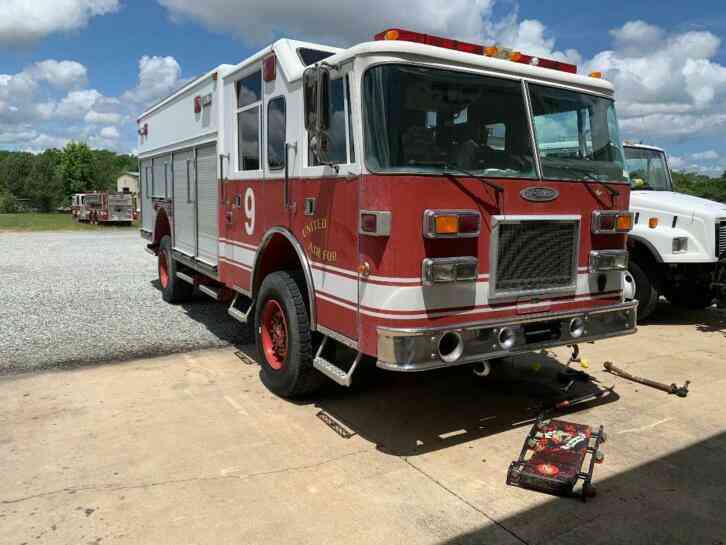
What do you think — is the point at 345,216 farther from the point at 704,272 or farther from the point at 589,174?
the point at 704,272

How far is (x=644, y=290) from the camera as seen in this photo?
8.11 meters

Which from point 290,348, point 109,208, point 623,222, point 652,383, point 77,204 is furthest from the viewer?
point 77,204

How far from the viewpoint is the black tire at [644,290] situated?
807cm

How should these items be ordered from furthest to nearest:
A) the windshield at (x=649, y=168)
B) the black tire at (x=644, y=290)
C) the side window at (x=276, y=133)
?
the windshield at (x=649, y=168), the black tire at (x=644, y=290), the side window at (x=276, y=133)

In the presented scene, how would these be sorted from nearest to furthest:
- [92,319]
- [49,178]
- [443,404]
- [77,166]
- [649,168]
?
[443,404] < [92,319] < [649,168] < [49,178] < [77,166]

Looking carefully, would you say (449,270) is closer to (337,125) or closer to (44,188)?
(337,125)

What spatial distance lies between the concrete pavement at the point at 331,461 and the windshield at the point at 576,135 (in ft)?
6.47

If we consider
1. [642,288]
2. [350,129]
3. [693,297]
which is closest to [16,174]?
[642,288]

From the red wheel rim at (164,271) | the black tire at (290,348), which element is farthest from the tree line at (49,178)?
the black tire at (290,348)

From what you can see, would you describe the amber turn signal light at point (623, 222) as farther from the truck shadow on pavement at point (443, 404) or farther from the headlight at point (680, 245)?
the headlight at point (680, 245)

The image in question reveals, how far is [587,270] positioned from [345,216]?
1.94 metres

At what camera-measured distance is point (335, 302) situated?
439cm

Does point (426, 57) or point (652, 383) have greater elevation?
point (426, 57)

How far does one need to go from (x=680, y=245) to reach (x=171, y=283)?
691cm
